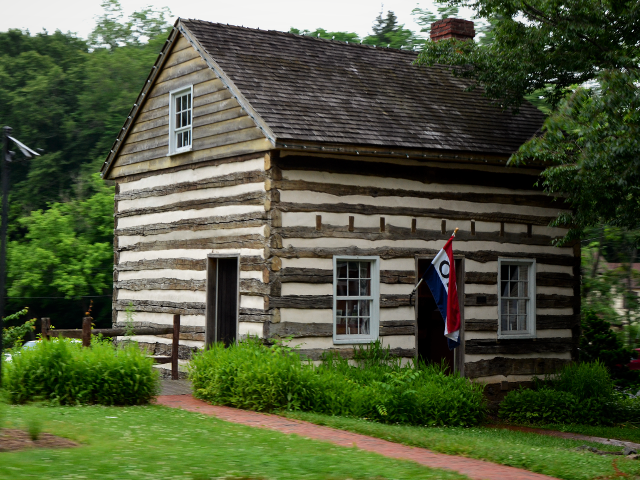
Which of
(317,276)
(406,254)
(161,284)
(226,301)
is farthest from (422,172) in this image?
(161,284)

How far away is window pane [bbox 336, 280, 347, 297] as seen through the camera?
48.6 ft

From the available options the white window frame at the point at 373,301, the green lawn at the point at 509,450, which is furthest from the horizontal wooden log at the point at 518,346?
the green lawn at the point at 509,450

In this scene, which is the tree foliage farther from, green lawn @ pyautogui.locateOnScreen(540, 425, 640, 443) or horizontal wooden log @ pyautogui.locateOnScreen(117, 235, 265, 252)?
green lawn @ pyautogui.locateOnScreen(540, 425, 640, 443)

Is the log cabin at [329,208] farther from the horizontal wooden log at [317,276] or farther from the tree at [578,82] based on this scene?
the tree at [578,82]

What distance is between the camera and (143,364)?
12281 mm

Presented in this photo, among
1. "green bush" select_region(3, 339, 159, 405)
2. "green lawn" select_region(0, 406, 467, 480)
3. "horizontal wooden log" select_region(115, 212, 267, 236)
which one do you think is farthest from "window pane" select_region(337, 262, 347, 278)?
"green lawn" select_region(0, 406, 467, 480)

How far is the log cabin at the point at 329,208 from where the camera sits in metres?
14.4

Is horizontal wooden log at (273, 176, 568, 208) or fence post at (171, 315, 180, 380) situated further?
fence post at (171, 315, 180, 380)

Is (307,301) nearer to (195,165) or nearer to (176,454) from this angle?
(195,165)

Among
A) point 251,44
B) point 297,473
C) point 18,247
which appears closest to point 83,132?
point 18,247

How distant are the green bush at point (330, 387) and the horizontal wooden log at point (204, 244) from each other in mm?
1730

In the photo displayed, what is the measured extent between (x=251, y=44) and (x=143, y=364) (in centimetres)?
726

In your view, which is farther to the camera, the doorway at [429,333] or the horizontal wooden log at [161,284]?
the doorway at [429,333]

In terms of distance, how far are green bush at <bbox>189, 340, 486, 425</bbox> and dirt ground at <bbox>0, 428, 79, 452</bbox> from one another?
4041 mm
